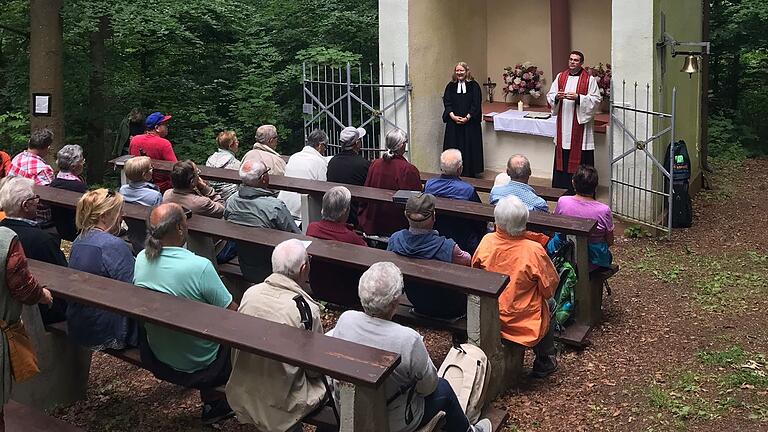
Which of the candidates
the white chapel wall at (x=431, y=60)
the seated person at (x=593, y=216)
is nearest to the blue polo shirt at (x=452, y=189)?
the seated person at (x=593, y=216)

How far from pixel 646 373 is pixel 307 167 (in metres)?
3.50

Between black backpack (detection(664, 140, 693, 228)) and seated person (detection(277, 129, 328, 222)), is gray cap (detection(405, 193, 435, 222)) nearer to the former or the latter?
seated person (detection(277, 129, 328, 222))

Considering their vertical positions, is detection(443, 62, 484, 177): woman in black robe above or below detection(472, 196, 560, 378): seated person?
above

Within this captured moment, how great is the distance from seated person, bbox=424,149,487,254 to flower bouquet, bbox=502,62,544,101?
541 cm

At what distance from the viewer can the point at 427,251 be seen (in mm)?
5016

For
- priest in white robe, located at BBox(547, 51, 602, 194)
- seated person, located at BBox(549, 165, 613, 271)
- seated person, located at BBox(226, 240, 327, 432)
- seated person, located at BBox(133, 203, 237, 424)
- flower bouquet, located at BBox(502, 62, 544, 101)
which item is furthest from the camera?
flower bouquet, located at BBox(502, 62, 544, 101)

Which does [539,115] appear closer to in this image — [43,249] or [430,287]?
→ [430,287]

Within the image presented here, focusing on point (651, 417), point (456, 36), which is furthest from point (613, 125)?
point (651, 417)

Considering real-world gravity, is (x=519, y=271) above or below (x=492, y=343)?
above

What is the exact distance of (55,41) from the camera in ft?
33.4

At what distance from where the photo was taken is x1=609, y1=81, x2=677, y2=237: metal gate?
9023 mm

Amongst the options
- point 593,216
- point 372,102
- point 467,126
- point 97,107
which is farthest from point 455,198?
point 97,107

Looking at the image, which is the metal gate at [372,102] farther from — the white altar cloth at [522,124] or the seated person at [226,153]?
the seated person at [226,153]

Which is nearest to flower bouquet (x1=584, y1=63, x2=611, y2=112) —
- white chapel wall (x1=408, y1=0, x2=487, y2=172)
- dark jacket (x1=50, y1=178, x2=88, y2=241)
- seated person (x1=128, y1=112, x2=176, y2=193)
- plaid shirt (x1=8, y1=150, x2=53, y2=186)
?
white chapel wall (x1=408, y1=0, x2=487, y2=172)
